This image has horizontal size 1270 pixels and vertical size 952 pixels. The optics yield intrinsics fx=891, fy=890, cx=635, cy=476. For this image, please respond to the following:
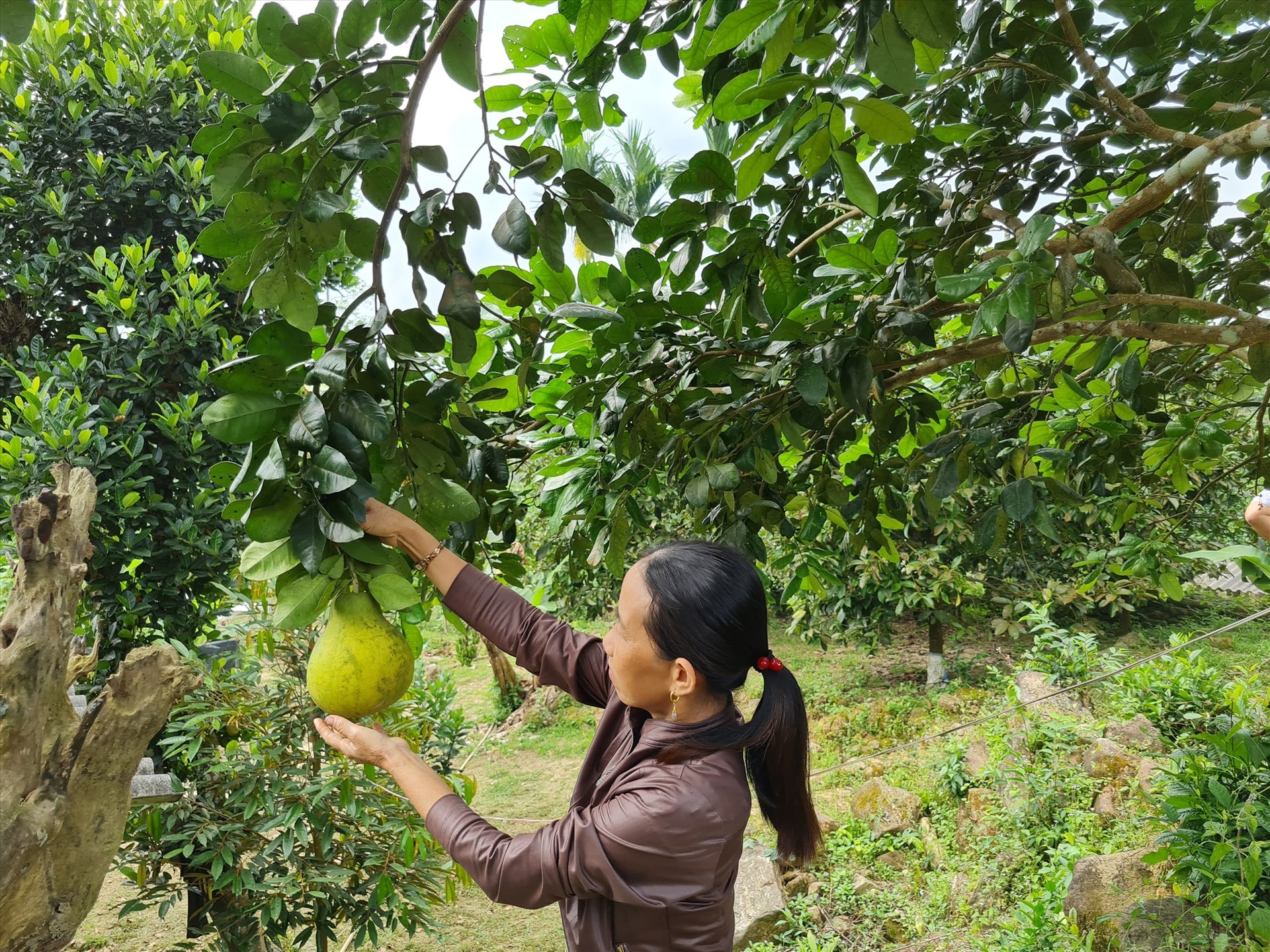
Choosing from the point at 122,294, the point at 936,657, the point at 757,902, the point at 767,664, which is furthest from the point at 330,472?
the point at 936,657

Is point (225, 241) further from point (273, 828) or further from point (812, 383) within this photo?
point (273, 828)

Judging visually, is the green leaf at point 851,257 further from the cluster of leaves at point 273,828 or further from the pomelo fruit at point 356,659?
the cluster of leaves at point 273,828

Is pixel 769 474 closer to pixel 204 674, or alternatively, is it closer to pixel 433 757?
pixel 204 674

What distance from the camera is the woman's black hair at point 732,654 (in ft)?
4.11

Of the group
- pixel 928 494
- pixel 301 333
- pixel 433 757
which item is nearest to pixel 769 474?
pixel 928 494

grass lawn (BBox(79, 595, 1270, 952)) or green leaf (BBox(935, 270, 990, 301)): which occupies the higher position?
green leaf (BBox(935, 270, 990, 301))

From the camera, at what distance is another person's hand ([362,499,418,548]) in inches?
43.7

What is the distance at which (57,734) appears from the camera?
1.84 metres

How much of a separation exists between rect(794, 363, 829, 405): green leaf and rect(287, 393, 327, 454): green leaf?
0.63 metres

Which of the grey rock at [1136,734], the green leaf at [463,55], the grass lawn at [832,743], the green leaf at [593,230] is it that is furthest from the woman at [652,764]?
the grey rock at [1136,734]

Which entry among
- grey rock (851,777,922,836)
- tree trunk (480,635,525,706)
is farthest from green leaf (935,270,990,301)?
tree trunk (480,635,525,706)

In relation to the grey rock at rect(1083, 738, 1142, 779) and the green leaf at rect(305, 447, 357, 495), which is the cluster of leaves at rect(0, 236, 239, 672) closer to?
the green leaf at rect(305, 447, 357, 495)

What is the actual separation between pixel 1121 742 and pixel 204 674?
365cm

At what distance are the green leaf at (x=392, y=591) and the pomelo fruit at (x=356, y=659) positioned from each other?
3 centimetres
